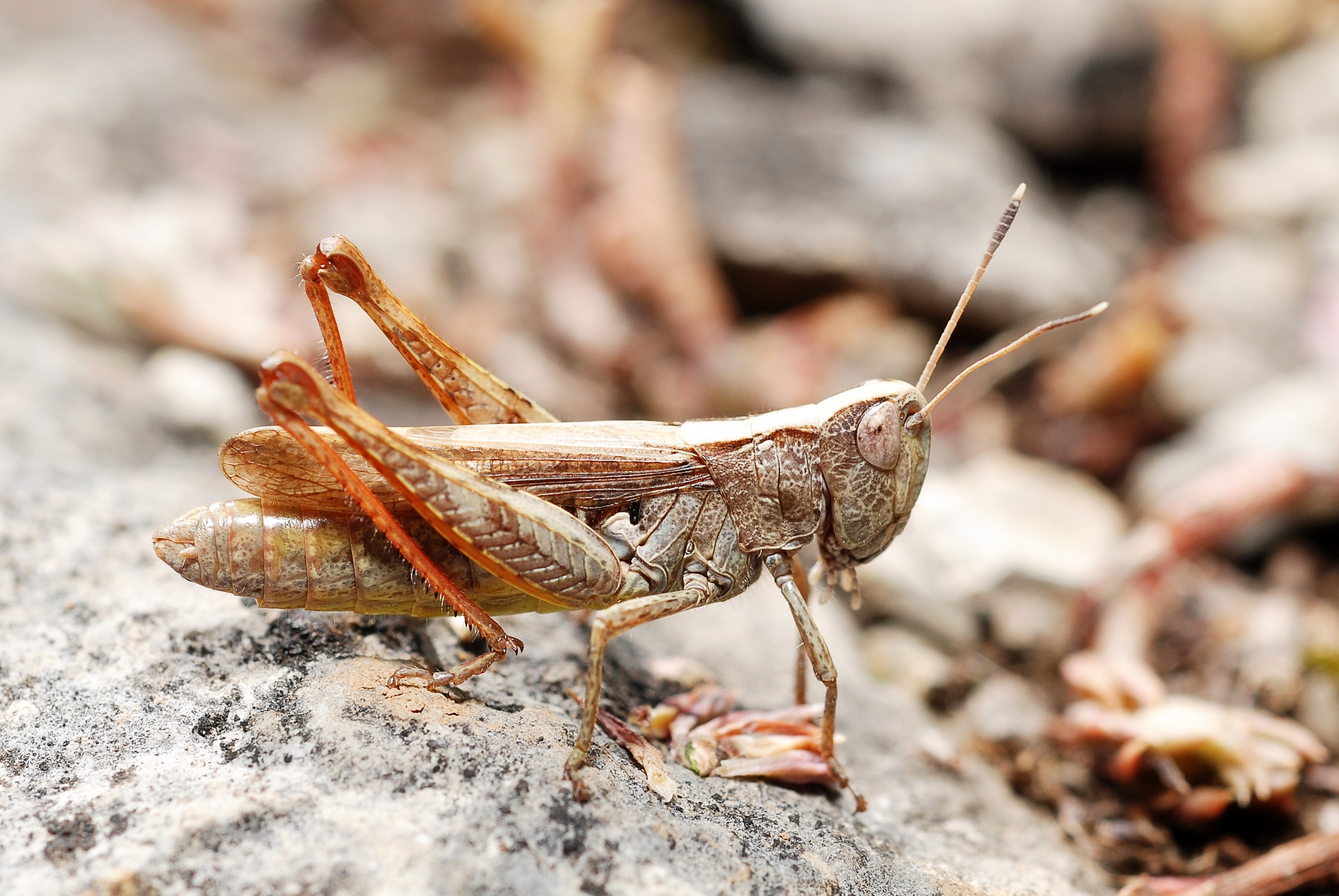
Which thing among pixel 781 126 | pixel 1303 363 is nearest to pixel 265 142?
pixel 781 126

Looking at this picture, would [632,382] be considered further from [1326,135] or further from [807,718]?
[1326,135]

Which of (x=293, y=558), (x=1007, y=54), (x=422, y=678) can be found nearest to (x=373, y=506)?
(x=293, y=558)

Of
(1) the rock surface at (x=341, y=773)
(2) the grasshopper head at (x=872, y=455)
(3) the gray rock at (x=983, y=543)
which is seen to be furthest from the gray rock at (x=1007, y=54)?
(1) the rock surface at (x=341, y=773)

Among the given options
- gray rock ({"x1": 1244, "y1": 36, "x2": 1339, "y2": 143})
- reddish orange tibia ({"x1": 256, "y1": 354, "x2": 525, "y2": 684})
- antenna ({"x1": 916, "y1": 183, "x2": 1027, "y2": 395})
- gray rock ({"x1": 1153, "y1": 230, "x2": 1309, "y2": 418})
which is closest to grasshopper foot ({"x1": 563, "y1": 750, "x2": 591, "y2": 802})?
reddish orange tibia ({"x1": 256, "y1": 354, "x2": 525, "y2": 684})

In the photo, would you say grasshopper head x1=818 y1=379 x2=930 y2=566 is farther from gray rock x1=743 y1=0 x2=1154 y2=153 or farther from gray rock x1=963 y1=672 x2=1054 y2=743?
gray rock x1=743 y1=0 x2=1154 y2=153

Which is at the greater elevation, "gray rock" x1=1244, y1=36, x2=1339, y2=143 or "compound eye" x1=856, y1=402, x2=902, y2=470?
"gray rock" x1=1244, y1=36, x2=1339, y2=143

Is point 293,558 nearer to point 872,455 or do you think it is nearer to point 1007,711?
point 872,455
